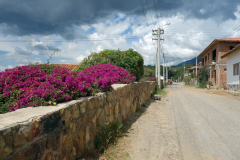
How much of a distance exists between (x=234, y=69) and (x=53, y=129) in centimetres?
1890

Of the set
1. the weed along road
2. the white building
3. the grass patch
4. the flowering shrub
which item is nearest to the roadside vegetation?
the flowering shrub

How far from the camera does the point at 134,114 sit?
671 centimetres

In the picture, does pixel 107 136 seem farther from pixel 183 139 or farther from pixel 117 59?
pixel 117 59

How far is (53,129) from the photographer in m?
2.27

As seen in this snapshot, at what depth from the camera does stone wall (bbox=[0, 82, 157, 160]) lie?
175cm

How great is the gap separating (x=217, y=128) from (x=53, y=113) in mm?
4737

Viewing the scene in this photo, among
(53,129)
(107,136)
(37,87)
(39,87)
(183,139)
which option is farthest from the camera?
(183,139)

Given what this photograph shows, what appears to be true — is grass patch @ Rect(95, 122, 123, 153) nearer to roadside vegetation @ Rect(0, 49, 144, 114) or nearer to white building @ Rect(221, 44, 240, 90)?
roadside vegetation @ Rect(0, 49, 144, 114)

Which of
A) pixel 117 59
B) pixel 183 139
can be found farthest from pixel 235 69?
pixel 183 139

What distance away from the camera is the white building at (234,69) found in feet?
52.0

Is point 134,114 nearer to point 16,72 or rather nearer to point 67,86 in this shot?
point 67,86

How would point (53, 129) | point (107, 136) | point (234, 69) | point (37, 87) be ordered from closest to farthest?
point (53, 129) → point (37, 87) → point (107, 136) → point (234, 69)

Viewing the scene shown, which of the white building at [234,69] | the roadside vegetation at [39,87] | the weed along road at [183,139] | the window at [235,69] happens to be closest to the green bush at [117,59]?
the weed along road at [183,139]

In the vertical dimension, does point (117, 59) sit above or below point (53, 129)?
above
